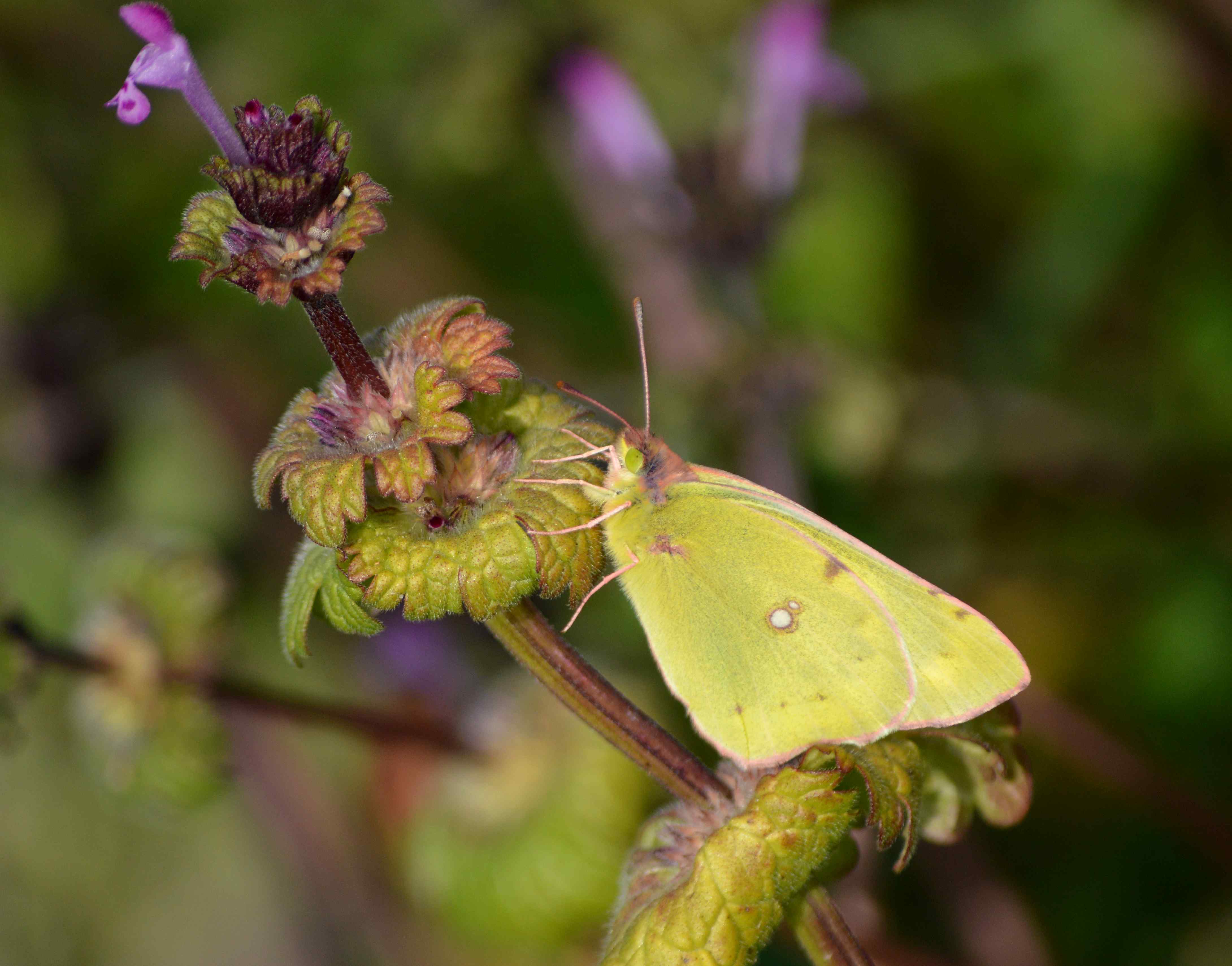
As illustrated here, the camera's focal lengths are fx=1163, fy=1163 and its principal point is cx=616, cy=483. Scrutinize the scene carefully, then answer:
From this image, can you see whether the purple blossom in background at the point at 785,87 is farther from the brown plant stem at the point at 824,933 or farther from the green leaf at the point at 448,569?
the brown plant stem at the point at 824,933

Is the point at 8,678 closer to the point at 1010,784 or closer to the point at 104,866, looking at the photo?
the point at 1010,784

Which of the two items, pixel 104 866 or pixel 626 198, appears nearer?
pixel 626 198

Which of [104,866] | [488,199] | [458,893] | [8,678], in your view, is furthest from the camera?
[488,199]

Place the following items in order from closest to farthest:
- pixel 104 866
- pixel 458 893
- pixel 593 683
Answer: pixel 593 683, pixel 458 893, pixel 104 866

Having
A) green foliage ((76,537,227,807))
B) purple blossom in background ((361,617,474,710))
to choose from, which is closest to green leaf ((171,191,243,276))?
green foliage ((76,537,227,807))

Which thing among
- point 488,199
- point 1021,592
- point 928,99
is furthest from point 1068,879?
point 488,199

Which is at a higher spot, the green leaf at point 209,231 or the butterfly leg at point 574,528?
the green leaf at point 209,231

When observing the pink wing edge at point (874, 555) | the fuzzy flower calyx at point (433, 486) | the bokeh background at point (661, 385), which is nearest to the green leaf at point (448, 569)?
the fuzzy flower calyx at point (433, 486)
